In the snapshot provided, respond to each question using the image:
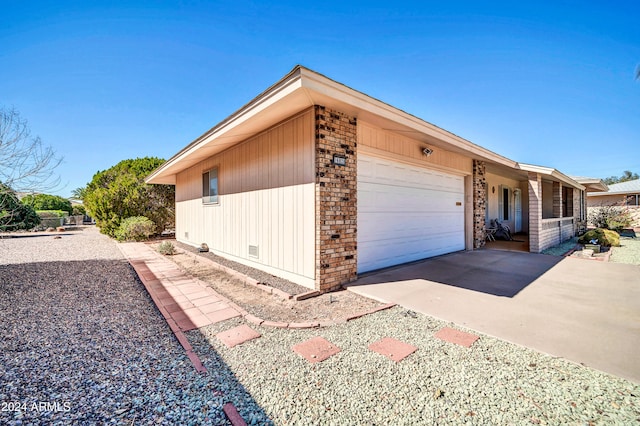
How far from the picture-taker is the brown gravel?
11.2 ft

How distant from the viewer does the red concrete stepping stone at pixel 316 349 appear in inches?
95.7

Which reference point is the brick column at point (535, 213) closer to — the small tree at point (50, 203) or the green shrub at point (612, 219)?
the green shrub at point (612, 219)

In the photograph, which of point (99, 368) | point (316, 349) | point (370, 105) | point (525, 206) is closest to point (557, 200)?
point (525, 206)

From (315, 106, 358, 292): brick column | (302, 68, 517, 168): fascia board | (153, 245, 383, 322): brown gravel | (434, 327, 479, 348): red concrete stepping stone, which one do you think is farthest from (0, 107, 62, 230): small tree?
(434, 327, 479, 348): red concrete stepping stone

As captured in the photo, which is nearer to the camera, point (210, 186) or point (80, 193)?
point (210, 186)

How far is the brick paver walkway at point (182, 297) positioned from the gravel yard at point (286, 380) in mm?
270

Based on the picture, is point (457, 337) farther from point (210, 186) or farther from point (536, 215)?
point (210, 186)

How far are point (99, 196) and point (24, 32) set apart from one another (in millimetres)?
9173

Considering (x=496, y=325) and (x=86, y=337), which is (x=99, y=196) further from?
(x=496, y=325)

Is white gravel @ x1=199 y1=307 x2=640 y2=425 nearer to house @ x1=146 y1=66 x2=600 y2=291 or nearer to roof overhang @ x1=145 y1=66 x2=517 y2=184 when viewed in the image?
house @ x1=146 y1=66 x2=600 y2=291

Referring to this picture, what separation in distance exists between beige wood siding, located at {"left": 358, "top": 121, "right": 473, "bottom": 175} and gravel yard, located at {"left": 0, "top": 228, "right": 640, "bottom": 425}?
3.49 m

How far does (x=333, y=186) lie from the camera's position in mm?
4332

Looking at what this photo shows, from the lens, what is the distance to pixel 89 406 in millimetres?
1812

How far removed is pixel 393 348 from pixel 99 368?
2705 millimetres
